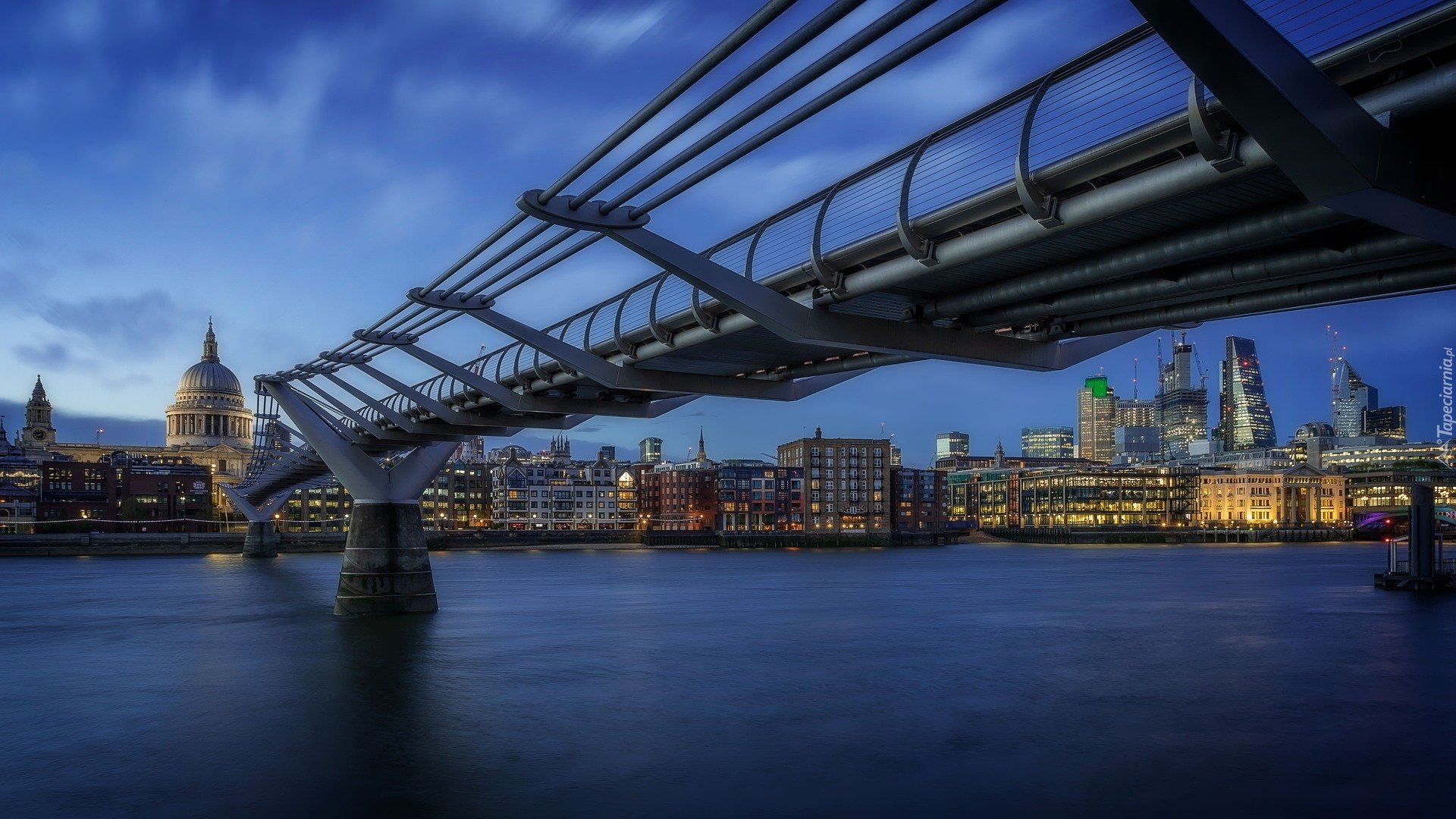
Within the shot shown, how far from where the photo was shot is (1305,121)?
25.1ft

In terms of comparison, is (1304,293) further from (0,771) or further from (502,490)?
(502,490)

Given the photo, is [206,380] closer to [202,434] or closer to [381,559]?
[202,434]

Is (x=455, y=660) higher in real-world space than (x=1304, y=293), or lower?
lower

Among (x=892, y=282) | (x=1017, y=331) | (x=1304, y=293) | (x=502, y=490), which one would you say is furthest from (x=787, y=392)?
(x=502, y=490)

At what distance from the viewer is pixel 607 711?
76.5ft

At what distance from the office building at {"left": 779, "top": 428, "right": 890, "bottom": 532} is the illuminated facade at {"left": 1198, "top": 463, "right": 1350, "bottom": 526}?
63.1m

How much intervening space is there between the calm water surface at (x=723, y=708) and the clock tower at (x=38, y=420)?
158 metres

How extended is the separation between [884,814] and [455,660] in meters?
16.7

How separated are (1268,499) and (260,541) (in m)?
157

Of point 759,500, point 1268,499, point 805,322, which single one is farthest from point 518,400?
point 1268,499

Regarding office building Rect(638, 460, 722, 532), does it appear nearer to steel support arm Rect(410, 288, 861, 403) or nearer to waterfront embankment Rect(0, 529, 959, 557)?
waterfront embankment Rect(0, 529, 959, 557)

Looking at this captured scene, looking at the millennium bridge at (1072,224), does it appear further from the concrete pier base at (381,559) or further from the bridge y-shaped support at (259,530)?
the bridge y-shaped support at (259,530)

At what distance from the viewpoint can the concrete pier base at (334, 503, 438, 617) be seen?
34688 millimetres

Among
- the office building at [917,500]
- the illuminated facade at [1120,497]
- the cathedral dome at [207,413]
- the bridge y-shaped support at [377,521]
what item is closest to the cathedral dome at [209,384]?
the cathedral dome at [207,413]
